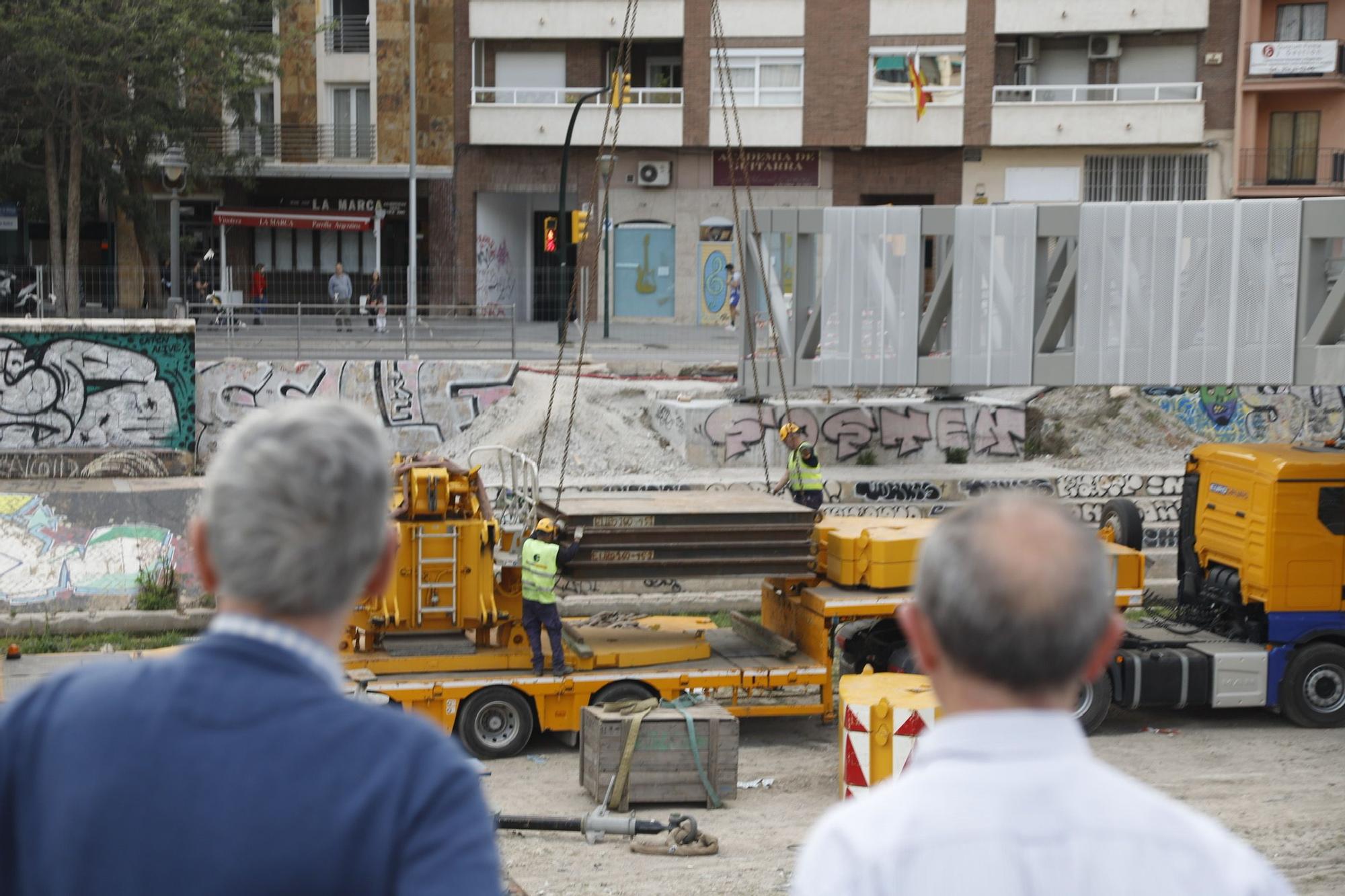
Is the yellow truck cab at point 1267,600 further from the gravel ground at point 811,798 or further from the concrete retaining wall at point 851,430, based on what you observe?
the concrete retaining wall at point 851,430

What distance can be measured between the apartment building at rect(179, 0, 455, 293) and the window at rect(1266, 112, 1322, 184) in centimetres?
2532

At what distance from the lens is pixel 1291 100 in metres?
48.6

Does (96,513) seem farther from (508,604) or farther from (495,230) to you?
(495,230)

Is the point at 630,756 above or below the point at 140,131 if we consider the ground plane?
below

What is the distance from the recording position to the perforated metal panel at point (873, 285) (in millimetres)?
23531

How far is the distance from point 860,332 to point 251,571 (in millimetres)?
21446

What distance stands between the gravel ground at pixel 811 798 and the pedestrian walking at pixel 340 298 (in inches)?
611

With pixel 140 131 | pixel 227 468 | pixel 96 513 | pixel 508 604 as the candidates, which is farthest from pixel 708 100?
pixel 227 468

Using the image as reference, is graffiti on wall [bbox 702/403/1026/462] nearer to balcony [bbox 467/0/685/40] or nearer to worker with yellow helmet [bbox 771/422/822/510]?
worker with yellow helmet [bbox 771/422/822/510]

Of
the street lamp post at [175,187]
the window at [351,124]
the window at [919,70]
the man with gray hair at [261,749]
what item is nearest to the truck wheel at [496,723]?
the man with gray hair at [261,749]

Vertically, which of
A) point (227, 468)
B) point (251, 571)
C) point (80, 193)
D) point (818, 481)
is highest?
point (80, 193)

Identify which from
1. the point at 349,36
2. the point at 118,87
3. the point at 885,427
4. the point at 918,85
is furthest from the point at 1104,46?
the point at 118,87

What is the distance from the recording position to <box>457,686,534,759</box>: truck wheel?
48.9ft

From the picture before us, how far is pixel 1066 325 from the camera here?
2302 cm
